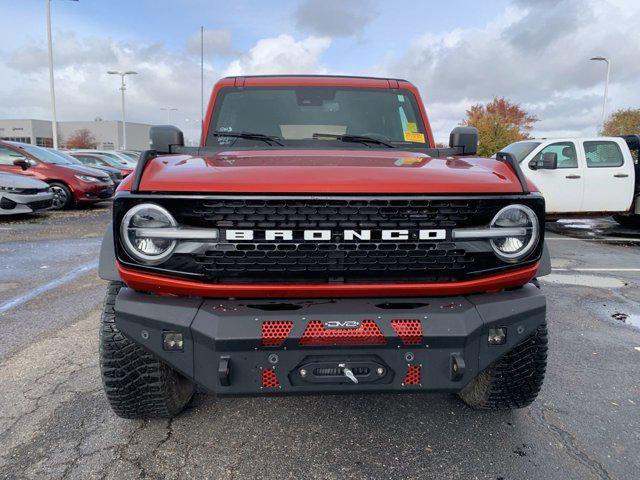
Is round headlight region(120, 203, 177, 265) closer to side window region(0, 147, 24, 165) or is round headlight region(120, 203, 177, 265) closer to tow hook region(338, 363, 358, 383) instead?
tow hook region(338, 363, 358, 383)

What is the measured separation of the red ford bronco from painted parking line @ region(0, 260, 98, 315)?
3053mm

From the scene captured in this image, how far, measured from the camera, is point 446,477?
83.0 inches

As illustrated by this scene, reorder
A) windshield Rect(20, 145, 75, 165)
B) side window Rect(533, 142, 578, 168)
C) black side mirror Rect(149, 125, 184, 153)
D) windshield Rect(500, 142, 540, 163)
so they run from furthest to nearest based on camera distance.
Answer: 1. windshield Rect(20, 145, 75, 165)
2. windshield Rect(500, 142, 540, 163)
3. side window Rect(533, 142, 578, 168)
4. black side mirror Rect(149, 125, 184, 153)

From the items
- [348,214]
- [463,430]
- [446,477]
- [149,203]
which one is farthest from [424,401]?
[149,203]

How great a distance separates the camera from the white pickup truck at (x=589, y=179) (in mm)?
9023

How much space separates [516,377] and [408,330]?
79 centimetres

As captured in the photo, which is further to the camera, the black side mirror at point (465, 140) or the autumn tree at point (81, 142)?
the autumn tree at point (81, 142)

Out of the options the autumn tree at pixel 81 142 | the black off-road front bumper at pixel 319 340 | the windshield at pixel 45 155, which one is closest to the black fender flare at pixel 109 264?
the black off-road front bumper at pixel 319 340

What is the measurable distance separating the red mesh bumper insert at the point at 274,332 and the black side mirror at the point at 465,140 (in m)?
1.85

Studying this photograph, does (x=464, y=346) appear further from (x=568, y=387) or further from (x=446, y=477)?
(x=568, y=387)

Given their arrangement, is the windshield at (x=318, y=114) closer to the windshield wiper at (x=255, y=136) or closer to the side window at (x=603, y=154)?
the windshield wiper at (x=255, y=136)

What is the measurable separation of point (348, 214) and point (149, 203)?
808mm

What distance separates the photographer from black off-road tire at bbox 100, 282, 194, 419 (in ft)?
6.96

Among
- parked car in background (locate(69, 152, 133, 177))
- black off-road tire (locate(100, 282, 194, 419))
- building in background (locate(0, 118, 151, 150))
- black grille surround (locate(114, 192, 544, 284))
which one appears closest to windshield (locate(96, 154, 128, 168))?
parked car in background (locate(69, 152, 133, 177))
